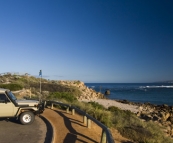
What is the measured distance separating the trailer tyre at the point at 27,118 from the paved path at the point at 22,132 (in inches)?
8.4

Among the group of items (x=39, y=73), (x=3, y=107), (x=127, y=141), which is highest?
(x=39, y=73)

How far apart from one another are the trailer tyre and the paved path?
0.70ft

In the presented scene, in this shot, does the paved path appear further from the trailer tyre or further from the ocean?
the ocean

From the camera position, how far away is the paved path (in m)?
8.66

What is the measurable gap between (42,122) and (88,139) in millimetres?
3964

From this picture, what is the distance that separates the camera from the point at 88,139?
29.2 feet

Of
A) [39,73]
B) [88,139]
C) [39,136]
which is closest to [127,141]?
[88,139]

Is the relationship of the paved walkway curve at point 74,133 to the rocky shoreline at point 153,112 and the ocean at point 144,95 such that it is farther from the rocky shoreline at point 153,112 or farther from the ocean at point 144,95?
the ocean at point 144,95

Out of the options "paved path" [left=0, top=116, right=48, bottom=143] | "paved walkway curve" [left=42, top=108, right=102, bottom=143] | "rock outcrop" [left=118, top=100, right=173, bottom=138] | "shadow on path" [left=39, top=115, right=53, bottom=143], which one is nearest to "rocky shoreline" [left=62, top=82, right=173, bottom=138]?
"rock outcrop" [left=118, top=100, right=173, bottom=138]

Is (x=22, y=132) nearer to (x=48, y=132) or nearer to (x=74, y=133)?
(x=48, y=132)

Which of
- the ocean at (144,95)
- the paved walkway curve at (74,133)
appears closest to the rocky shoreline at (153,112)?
the paved walkway curve at (74,133)

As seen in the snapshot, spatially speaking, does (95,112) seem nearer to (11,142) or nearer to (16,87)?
(11,142)

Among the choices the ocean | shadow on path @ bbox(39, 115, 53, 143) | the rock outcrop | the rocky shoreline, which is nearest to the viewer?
shadow on path @ bbox(39, 115, 53, 143)

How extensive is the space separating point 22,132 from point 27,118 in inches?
61.2
